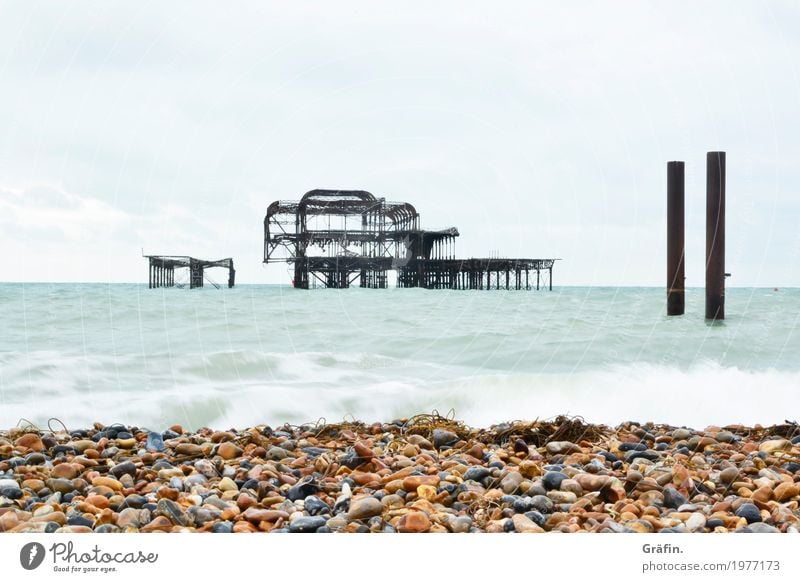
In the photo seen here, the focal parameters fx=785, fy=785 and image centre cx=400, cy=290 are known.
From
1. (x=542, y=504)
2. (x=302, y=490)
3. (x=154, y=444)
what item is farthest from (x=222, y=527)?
(x=154, y=444)

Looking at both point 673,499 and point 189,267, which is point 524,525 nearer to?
point 673,499

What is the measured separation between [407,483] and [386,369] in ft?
22.1

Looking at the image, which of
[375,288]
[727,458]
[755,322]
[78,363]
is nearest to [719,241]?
[755,322]

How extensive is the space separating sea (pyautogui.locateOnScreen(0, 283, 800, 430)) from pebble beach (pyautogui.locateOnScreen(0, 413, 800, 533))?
2035 mm

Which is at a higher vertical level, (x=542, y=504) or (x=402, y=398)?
(x=542, y=504)

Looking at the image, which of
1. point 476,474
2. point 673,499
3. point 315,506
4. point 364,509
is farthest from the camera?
point 476,474

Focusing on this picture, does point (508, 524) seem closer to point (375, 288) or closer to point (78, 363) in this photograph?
point (78, 363)

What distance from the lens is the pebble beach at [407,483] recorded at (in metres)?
3.30

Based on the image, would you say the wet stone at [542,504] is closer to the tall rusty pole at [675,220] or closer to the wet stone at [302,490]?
the wet stone at [302,490]

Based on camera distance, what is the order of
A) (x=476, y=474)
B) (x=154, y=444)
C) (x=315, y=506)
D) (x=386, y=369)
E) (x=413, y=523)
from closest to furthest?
(x=413, y=523)
(x=315, y=506)
(x=476, y=474)
(x=154, y=444)
(x=386, y=369)

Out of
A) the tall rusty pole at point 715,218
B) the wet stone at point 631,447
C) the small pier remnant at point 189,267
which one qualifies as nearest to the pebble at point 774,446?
the wet stone at point 631,447

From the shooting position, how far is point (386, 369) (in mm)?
10383

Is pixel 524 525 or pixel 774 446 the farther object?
pixel 774 446
